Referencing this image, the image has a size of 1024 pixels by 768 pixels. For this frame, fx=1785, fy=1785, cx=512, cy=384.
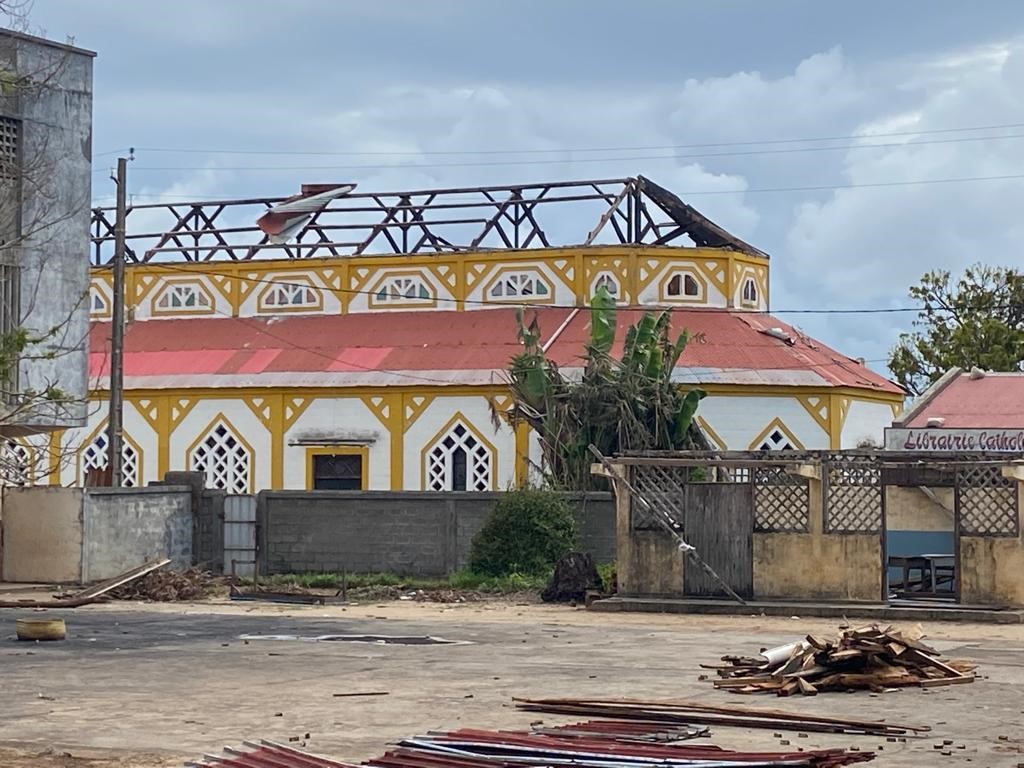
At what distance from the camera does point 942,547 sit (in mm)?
27938

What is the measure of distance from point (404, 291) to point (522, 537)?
15.6 m

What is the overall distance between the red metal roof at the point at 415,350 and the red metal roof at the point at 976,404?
4.40m

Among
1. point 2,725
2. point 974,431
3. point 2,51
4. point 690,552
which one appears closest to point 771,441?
point 974,431

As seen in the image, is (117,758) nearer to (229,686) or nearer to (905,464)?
(229,686)

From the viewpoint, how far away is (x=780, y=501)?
84.9 ft

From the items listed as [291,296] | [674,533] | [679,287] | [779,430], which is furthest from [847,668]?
[291,296]

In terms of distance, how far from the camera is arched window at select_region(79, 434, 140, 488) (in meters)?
43.9

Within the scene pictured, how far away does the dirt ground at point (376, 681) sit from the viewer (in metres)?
12.6

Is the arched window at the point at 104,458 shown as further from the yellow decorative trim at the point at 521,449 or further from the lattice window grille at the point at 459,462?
the yellow decorative trim at the point at 521,449

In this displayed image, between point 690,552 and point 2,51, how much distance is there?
1251cm

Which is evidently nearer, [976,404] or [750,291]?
[976,404]

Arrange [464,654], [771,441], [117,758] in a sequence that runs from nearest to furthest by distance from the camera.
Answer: [117,758], [464,654], [771,441]

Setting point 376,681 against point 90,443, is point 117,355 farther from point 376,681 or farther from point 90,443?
point 376,681

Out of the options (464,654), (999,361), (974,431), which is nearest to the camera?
(464,654)
